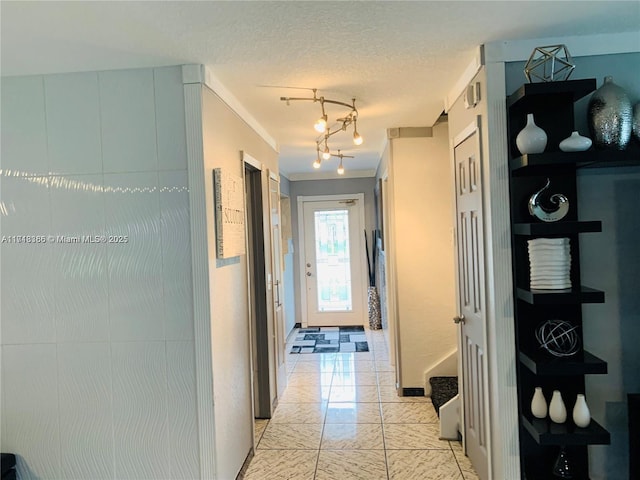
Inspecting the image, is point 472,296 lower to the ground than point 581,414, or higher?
higher

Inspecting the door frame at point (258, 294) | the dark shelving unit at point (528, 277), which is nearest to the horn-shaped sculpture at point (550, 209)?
the dark shelving unit at point (528, 277)

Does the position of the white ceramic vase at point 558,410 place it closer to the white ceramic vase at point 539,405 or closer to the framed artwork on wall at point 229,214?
the white ceramic vase at point 539,405

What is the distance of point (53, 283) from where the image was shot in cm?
214

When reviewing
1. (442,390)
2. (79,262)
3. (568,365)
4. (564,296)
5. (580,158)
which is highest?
(580,158)

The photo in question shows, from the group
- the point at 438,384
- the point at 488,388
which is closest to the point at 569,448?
the point at 488,388

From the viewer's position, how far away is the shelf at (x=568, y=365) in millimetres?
1758

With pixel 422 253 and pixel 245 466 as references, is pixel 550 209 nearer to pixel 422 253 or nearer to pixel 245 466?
pixel 422 253

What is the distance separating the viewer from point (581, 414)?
1.80 metres

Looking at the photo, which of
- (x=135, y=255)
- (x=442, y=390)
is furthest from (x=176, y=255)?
(x=442, y=390)

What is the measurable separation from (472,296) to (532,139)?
0.97 metres

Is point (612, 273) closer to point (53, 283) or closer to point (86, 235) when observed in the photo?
point (86, 235)

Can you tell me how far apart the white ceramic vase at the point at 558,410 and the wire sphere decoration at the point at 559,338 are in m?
0.18

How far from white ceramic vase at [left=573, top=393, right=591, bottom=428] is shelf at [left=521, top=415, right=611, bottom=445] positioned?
2cm

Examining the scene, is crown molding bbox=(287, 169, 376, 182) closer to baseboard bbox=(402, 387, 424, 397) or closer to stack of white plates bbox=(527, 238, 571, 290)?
baseboard bbox=(402, 387, 424, 397)
